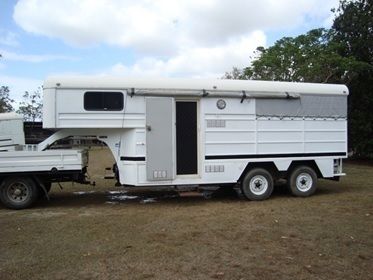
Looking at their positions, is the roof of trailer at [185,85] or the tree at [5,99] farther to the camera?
the tree at [5,99]

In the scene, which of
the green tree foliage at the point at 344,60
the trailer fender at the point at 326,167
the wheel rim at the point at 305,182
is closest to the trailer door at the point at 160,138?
the wheel rim at the point at 305,182

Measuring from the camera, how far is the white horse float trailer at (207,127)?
1072cm

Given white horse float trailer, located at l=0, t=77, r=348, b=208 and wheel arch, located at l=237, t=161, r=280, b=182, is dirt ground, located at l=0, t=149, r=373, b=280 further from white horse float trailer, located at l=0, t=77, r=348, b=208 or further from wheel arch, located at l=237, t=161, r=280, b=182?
white horse float trailer, located at l=0, t=77, r=348, b=208

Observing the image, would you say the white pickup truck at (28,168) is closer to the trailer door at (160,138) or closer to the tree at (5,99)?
the trailer door at (160,138)

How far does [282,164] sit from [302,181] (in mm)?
782

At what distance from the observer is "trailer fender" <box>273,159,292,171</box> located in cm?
1173

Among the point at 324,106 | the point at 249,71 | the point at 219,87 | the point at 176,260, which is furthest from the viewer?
the point at 249,71

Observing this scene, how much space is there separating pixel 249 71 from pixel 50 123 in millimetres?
19586

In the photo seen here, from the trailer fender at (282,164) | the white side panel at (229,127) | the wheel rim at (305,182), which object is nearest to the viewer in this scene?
the white side panel at (229,127)

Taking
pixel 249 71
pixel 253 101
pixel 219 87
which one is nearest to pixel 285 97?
pixel 253 101

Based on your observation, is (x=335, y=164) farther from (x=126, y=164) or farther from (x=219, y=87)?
(x=126, y=164)

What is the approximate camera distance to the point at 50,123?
1053cm

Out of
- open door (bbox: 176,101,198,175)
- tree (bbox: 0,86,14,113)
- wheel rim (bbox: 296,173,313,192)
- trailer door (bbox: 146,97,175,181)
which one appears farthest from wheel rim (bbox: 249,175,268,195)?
tree (bbox: 0,86,14,113)

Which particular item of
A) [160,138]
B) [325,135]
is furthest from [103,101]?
[325,135]
